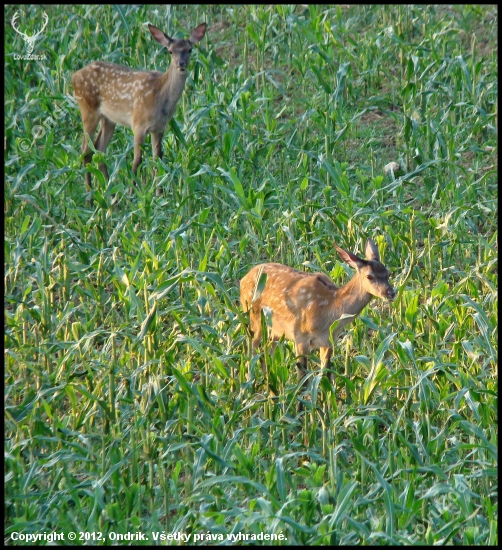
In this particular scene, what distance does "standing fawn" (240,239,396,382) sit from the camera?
7.34 meters

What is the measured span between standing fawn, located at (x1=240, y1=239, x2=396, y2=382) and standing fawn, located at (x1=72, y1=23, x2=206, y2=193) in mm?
3330

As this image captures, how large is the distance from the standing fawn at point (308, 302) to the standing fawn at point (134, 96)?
3.33 metres

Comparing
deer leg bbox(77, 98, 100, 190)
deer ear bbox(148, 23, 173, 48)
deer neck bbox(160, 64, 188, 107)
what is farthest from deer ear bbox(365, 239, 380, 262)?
deer leg bbox(77, 98, 100, 190)

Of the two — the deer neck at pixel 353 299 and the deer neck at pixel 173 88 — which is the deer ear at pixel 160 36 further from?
the deer neck at pixel 353 299

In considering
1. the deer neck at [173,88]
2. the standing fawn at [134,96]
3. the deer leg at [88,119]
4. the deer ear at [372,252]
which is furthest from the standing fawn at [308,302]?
the deer leg at [88,119]

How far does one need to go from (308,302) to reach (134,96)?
4.31 metres

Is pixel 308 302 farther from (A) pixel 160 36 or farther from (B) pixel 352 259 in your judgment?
(A) pixel 160 36

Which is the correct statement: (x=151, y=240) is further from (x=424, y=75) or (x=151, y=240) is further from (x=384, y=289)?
(x=424, y=75)

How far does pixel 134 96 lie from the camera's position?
1099 centimetres

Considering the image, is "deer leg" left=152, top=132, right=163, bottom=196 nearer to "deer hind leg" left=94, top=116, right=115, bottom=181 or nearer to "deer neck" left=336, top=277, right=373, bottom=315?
"deer hind leg" left=94, top=116, right=115, bottom=181

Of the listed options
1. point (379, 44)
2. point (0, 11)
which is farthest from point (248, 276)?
point (379, 44)

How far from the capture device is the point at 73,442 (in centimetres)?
630

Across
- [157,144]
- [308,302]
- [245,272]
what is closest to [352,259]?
[308,302]

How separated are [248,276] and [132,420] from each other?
1.56 meters
